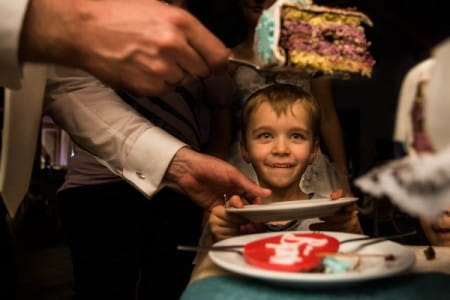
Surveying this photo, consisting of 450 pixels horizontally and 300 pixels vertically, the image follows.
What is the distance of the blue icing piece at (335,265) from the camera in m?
0.63

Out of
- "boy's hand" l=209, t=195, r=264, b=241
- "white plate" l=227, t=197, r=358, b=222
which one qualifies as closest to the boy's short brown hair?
"boy's hand" l=209, t=195, r=264, b=241

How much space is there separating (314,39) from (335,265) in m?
0.50

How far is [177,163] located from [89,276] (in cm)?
46

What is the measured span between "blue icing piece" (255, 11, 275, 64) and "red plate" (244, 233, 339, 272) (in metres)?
0.38

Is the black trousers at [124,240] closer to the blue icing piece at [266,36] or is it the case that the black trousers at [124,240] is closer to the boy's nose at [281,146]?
the boy's nose at [281,146]

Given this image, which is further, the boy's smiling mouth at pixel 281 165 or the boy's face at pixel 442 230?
the boy's smiling mouth at pixel 281 165

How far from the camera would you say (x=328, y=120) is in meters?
1.67

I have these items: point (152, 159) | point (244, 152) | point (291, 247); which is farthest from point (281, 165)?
point (291, 247)

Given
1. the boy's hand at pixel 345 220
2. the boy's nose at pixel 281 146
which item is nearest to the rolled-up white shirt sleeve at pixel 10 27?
the boy's hand at pixel 345 220

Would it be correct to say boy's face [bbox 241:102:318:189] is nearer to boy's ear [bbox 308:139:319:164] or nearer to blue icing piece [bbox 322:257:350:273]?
boy's ear [bbox 308:139:319:164]

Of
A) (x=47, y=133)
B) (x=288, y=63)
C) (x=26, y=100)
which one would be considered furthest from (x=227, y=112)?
(x=47, y=133)

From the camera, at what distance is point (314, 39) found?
3.19 feet

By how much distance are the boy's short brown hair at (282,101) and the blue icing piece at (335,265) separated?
0.87 m

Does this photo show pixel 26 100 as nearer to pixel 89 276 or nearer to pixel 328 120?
pixel 89 276
